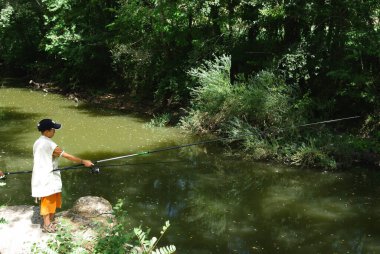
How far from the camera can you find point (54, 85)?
23.1 metres

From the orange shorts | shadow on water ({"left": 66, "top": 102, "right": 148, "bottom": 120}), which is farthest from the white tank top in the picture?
shadow on water ({"left": 66, "top": 102, "right": 148, "bottom": 120})

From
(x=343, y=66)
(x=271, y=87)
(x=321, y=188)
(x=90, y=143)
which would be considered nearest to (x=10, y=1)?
(x=90, y=143)

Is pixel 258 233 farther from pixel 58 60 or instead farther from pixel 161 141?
pixel 58 60

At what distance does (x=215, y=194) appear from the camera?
998 centimetres

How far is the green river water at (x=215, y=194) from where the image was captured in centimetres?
800

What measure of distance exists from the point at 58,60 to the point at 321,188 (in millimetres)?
16841

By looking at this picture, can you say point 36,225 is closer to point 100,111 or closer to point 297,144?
point 297,144

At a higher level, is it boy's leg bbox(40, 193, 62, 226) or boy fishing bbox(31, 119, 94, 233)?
boy fishing bbox(31, 119, 94, 233)

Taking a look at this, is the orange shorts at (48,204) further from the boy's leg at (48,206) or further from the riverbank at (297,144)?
the riverbank at (297,144)

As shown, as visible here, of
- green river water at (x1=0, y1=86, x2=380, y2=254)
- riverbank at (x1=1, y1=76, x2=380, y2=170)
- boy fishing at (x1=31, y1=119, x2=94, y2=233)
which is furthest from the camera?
riverbank at (x1=1, y1=76, x2=380, y2=170)

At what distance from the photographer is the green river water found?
8000 mm

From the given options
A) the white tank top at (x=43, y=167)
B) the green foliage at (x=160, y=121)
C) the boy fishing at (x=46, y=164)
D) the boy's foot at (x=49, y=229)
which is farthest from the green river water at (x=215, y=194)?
the white tank top at (x=43, y=167)

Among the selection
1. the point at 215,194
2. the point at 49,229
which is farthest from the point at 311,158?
the point at 49,229

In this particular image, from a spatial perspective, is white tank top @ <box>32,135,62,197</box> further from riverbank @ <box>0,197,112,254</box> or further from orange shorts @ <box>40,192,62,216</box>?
riverbank @ <box>0,197,112,254</box>
